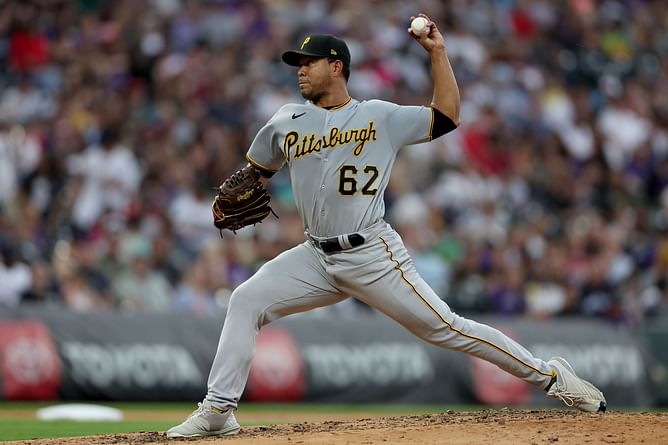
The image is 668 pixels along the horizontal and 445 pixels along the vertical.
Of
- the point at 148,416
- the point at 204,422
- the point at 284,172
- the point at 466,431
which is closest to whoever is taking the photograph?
the point at 466,431

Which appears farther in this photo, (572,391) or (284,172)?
(284,172)

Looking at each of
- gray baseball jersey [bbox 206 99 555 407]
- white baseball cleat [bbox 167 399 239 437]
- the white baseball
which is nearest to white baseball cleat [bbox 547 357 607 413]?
gray baseball jersey [bbox 206 99 555 407]

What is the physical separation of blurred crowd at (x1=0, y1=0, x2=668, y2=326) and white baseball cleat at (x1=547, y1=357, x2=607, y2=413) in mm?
6099

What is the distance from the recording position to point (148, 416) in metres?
10.3

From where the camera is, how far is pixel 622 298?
48.9 feet

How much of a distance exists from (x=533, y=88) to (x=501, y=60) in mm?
693

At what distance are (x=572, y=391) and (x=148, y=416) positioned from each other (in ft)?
15.1

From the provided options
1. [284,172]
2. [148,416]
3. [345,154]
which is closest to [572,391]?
[345,154]

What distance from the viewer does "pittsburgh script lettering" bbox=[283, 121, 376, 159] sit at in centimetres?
648

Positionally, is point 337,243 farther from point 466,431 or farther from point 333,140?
point 466,431

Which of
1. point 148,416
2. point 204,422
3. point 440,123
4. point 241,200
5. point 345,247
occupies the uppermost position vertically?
point 440,123

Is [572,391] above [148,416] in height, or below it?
below

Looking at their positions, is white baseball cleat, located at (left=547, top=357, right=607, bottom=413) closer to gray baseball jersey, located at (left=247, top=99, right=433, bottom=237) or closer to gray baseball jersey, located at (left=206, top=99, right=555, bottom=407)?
gray baseball jersey, located at (left=206, top=99, right=555, bottom=407)

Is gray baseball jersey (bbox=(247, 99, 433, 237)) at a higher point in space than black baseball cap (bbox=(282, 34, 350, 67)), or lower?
lower
